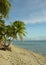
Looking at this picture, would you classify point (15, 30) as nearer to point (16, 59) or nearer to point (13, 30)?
point (13, 30)

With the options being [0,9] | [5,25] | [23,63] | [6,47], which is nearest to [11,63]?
[23,63]

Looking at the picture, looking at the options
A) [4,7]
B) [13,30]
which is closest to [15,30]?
[13,30]

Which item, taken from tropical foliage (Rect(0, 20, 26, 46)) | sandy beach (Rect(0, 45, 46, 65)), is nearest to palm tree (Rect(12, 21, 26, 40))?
tropical foliage (Rect(0, 20, 26, 46))

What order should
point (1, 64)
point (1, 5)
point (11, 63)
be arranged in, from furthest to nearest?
point (1, 5) < point (11, 63) < point (1, 64)

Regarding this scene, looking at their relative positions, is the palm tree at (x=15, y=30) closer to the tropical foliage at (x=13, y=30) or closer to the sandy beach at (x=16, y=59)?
the tropical foliage at (x=13, y=30)

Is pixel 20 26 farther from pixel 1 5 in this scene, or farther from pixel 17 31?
pixel 1 5

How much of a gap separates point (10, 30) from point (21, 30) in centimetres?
138

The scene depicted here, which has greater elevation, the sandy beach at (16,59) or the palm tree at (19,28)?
the palm tree at (19,28)

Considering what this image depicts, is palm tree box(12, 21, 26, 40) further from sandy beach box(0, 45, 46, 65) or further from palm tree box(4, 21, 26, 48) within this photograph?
sandy beach box(0, 45, 46, 65)

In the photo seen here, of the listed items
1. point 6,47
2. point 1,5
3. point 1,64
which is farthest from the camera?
point 6,47

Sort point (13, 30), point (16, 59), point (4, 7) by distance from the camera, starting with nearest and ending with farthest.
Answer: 1. point (16, 59)
2. point (4, 7)
3. point (13, 30)

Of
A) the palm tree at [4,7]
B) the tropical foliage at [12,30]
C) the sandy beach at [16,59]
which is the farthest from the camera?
the tropical foliage at [12,30]

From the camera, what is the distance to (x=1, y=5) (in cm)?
1983

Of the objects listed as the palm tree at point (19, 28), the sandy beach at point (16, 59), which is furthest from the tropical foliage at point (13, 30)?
the sandy beach at point (16, 59)
